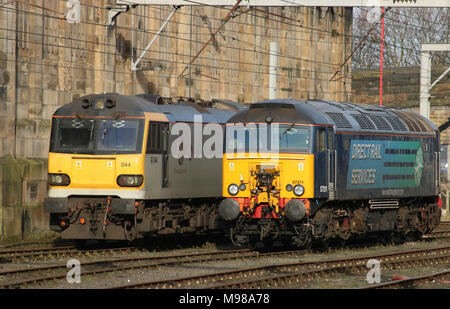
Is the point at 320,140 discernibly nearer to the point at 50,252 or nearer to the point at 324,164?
the point at 324,164

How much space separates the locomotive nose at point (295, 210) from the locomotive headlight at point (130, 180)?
321 centimetres

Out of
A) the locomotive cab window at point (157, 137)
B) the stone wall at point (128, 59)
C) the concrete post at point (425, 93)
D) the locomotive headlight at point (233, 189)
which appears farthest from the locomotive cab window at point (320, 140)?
the concrete post at point (425, 93)

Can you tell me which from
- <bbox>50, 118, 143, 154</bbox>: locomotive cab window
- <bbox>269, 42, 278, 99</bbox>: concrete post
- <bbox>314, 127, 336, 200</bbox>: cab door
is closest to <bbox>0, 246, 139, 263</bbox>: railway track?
<bbox>50, 118, 143, 154</bbox>: locomotive cab window

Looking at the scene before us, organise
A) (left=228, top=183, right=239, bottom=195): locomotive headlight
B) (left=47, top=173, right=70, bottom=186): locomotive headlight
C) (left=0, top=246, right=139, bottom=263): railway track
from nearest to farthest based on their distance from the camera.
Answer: (left=0, top=246, right=139, bottom=263): railway track
(left=47, top=173, right=70, bottom=186): locomotive headlight
(left=228, top=183, right=239, bottom=195): locomotive headlight

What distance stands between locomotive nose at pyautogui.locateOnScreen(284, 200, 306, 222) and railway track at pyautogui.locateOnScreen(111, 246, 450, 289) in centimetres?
131

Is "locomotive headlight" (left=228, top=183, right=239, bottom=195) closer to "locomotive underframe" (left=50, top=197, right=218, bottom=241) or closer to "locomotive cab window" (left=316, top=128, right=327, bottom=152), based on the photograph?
"locomotive underframe" (left=50, top=197, right=218, bottom=241)

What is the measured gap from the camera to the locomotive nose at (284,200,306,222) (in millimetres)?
19266

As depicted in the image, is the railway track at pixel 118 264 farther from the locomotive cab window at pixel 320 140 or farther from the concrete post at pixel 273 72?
the concrete post at pixel 273 72

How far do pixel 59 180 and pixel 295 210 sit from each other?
5.25 meters

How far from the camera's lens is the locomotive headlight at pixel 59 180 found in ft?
65.8

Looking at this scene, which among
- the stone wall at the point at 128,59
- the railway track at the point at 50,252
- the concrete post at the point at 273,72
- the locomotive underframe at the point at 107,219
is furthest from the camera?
the concrete post at the point at 273,72

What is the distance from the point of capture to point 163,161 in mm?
20562
